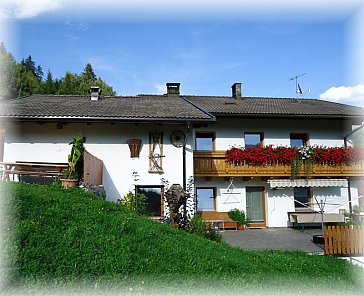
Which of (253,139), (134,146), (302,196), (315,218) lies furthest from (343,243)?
(253,139)

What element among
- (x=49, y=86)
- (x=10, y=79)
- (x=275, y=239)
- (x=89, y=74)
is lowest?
(x=275, y=239)

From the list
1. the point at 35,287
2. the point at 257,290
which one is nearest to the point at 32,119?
the point at 35,287

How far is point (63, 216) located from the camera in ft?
20.2

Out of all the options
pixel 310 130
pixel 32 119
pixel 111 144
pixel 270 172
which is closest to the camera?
pixel 32 119

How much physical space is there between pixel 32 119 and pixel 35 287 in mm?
8959

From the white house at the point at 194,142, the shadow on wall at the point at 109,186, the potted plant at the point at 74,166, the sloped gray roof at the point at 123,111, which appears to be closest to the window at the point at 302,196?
the white house at the point at 194,142

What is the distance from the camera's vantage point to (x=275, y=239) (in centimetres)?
1288

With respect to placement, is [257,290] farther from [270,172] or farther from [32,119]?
[270,172]

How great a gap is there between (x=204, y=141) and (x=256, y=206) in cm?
419

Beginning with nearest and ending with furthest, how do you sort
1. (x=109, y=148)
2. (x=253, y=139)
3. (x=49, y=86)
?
(x=109, y=148) < (x=253, y=139) < (x=49, y=86)

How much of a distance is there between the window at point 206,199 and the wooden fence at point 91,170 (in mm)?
5494

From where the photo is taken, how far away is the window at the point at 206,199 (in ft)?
53.7

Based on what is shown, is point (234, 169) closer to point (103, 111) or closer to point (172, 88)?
point (103, 111)

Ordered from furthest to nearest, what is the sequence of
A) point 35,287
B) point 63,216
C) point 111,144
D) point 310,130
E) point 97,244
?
1. point 310,130
2. point 111,144
3. point 63,216
4. point 97,244
5. point 35,287
